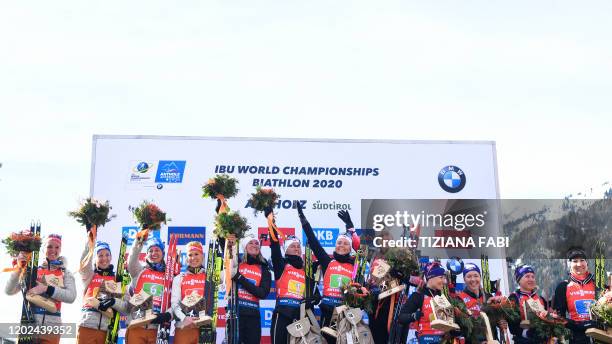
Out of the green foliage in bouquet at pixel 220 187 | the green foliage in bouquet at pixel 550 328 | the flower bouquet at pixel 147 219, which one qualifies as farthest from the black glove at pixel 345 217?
the green foliage in bouquet at pixel 550 328

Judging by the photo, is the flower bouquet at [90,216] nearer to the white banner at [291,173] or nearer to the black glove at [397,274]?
the white banner at [291,173]

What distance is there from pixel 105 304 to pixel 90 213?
1.47 m

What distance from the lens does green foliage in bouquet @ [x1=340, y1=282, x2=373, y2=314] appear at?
11.2m

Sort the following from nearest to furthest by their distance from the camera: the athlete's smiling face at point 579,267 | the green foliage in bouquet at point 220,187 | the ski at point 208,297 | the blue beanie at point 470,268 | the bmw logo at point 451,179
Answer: the athlete's smiling face at point 579,267 < the ski at point 208,297 < the blue beanie at point 470,268 < the green foliage in bouquet at point 220,187 < the bmw logo at point 451,179

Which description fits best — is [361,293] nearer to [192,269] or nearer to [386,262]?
[386,262]

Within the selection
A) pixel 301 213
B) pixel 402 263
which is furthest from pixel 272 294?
pixel 402 263

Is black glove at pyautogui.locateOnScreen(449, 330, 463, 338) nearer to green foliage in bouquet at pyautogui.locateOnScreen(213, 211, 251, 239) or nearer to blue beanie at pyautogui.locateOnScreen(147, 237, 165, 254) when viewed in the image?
green foliage in bouquet at pyautogui.locateOnScreen(213, 211, 251, 239)

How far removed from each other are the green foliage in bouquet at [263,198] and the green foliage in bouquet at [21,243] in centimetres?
316

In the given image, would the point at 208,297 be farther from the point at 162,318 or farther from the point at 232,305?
the point at 162,318

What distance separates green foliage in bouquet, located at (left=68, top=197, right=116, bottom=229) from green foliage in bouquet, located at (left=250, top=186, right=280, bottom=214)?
7.27ft

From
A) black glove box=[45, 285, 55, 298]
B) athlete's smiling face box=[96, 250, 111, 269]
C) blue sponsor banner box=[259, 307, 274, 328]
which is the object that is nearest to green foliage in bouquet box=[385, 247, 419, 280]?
blue sponsor banner box=[259, 307, 274, 328]

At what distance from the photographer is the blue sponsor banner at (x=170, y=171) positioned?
13289mm

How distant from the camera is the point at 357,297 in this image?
36.8 ft

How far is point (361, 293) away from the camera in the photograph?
36.9ft
